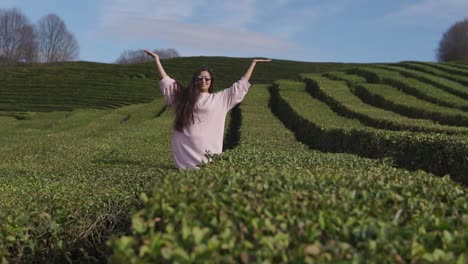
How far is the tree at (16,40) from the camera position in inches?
4099

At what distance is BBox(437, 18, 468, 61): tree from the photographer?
85812 millimetres

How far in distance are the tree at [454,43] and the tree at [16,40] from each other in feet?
225

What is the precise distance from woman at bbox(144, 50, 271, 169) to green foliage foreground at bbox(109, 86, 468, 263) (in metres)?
2.87

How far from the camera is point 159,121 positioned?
22.5 m

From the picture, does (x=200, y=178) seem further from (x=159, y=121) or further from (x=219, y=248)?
(x=159, y=121)

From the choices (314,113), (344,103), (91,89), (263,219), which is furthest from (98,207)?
(91,89)

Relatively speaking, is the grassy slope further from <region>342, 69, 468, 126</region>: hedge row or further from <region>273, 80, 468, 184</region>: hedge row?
<region>273, 80, 468, 184</region>: hedge row

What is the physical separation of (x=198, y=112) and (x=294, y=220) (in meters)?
4.44

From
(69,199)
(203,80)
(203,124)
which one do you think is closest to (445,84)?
(203,124)

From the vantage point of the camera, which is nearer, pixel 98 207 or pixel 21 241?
pixel 21 241

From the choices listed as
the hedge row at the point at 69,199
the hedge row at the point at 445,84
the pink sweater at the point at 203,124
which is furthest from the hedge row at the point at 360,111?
the pink sweater at the point at 203,124

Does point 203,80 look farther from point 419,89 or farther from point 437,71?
point 437,71

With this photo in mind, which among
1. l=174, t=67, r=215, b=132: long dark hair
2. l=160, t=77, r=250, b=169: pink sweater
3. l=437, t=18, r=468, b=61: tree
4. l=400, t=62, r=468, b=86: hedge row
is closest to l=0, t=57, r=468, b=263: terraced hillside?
l=160, t=77, r=250, b=169: pink sweater

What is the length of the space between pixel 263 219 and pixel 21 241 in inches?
102
